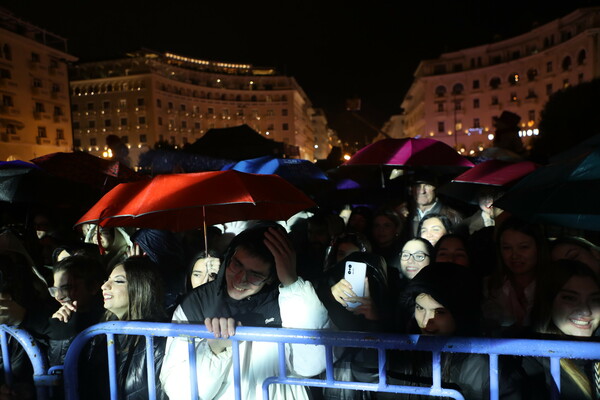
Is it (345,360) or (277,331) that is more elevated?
(277,331)

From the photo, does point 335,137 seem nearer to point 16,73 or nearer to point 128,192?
point 16,73

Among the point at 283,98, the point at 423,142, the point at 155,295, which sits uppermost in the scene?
the point at 283,98

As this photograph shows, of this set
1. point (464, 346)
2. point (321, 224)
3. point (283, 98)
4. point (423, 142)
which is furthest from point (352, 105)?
point (283, 98)

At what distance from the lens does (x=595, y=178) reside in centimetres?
196

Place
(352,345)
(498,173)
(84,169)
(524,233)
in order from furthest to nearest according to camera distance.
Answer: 1. (84,169)
2. (498,173)
3. (524,233)
4. (352,345)

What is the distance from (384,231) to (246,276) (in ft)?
8.56

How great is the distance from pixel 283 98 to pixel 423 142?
82111mm

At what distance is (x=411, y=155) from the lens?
17.3 ft

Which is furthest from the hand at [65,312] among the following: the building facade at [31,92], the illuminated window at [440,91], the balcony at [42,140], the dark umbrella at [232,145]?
the illuminated window at [440,91]

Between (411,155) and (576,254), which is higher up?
(411,155)

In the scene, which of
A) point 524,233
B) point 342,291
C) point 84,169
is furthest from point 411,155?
point 84,169

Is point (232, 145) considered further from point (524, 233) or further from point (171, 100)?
point (171, 100)

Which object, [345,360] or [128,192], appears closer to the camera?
[345,360]

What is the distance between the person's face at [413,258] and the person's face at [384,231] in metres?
1.02
